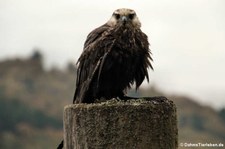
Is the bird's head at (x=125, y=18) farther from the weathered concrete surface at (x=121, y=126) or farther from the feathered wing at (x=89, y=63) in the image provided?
the weathered concrete surface at (x=121, y=126)

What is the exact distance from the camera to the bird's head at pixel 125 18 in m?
5.03

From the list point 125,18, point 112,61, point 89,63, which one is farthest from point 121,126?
point 125,18

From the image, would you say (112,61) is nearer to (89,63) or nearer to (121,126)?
(89,63)

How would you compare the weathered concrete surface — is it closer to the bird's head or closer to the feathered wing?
the feathered wing

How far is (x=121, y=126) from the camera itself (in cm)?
280

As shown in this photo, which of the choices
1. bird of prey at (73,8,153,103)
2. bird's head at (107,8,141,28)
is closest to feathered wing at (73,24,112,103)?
bird of prey at (73,8,153,103)

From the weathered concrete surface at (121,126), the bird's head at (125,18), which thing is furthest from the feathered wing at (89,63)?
the weathered concrete surface at (121,126)

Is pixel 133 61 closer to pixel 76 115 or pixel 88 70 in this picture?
pixel 88 70

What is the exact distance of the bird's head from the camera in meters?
5.03

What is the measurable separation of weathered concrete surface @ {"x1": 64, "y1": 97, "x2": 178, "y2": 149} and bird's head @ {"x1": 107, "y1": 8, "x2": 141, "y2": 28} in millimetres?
2232

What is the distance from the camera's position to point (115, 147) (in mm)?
2777

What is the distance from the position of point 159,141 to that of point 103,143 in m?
0.38

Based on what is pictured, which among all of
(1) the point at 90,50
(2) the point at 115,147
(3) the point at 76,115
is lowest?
(2) the point at 115,147

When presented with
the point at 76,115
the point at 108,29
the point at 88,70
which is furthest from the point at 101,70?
the point at 76,115
